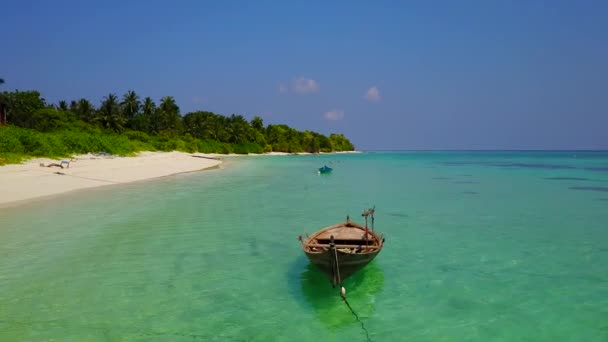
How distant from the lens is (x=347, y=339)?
6.96 m

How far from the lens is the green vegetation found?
135 feet

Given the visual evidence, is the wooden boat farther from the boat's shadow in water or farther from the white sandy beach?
the white sandy beach

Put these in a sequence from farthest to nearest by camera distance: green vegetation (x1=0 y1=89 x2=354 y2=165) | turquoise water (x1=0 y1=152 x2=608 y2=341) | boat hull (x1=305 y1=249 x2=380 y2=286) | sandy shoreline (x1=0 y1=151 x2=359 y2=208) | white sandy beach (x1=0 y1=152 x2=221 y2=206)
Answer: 1. green vegetation (x1=0 y1=89 x2=354 y2=165)
2. white sandy beach (x1=0 y1=152 x2=221 y2=206)
3. sandy shoreline (x1=0 y1=151 x2=359 y2=208)
4. boat hull (x1=305 y1=249 x2=380 y2=286)
5. turquoise water (x1=0 y1=152 x2=608 y2=341)

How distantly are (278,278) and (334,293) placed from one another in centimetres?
190

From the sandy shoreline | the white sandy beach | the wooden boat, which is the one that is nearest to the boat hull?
the wooden boat

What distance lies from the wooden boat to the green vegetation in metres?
31.5

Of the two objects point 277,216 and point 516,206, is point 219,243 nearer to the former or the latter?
point 277,216

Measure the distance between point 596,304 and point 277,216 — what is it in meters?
13.2

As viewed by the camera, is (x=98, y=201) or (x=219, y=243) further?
(x=98, y=201)

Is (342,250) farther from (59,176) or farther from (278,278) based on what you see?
(59,176)

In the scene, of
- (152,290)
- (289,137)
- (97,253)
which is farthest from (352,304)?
(289,137)

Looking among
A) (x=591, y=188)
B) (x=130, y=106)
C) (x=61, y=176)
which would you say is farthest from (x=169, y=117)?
(x=591, y=188)

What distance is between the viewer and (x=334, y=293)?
8875 mm

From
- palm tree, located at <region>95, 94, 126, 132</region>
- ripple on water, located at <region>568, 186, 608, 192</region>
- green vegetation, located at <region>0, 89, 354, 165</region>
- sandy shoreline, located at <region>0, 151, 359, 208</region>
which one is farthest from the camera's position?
palm tree, located at <region>95, 94, 126, 132</region>
